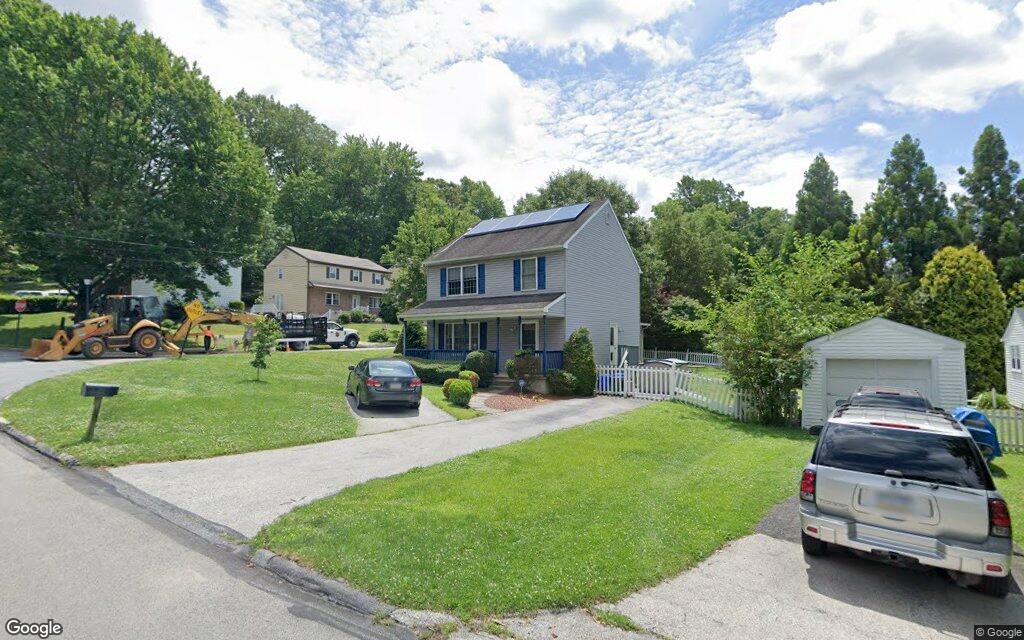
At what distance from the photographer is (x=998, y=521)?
189 inches

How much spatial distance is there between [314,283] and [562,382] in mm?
35984

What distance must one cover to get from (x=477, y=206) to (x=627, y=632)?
73.7m

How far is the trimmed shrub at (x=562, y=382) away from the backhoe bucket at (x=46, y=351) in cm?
2204

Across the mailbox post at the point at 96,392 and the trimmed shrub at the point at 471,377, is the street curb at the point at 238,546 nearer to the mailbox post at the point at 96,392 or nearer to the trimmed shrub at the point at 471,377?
the mailbox post at the point at 96,392

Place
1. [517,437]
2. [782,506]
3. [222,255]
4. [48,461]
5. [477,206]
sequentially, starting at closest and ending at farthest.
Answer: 1. [782,506]
2. [48,461]
3. [517,437]
4. [222,255]
5. [477,206]

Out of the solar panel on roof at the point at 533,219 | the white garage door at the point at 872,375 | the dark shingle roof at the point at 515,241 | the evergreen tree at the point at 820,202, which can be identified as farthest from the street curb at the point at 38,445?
the evergreen tree at the point at 820,202

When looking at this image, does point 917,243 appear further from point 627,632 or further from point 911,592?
point 627,632

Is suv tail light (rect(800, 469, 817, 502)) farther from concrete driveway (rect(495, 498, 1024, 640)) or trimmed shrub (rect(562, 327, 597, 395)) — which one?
trimmed shrub (rect(562, 327, 597, 395))

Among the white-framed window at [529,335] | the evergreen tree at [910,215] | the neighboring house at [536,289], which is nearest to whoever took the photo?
the neighboring house at [536,289]

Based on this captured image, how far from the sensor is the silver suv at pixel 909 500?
482cm

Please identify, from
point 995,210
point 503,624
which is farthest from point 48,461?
point 995,210

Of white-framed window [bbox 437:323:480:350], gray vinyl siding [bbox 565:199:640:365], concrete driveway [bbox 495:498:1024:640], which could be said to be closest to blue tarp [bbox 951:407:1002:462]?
concrete driveway [bbox 495:498:1024:640]

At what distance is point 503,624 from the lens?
4.30 meters

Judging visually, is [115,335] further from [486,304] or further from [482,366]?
[482,366]
